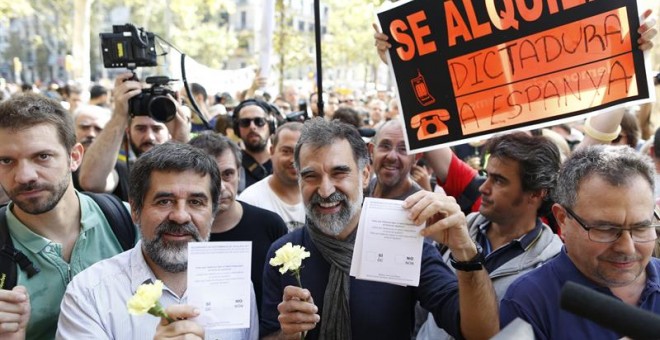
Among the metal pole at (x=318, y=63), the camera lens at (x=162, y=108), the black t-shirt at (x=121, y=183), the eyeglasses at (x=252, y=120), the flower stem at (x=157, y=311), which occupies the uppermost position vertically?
the metal pole at (x=318, y=63)

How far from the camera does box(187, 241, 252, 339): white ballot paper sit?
2148 millimetres

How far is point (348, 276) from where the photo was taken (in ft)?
8.82

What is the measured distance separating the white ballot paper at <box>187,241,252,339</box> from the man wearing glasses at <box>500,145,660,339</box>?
98cm

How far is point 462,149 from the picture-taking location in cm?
766

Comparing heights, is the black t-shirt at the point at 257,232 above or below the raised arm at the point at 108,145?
below

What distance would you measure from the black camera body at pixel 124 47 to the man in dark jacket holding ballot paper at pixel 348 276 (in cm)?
154

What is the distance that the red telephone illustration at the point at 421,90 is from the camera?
335 cm

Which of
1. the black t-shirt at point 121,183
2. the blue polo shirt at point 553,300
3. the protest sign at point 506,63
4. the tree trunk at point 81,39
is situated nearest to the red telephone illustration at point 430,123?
the protest sign at point 506,63

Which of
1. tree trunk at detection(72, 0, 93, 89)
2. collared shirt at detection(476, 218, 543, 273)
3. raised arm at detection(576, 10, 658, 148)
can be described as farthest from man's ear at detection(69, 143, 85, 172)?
tree trunk at detection(72, 0, 93, 89)

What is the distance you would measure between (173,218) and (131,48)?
1.81m

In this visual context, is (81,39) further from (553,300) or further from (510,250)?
(553,300)

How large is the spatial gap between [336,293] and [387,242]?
438 millimetres

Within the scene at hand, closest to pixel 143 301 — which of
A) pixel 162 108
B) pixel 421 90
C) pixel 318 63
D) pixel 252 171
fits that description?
pixel 421 90

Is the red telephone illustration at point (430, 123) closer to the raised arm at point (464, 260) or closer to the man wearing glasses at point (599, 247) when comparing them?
the raised arm at point (464, 260)
